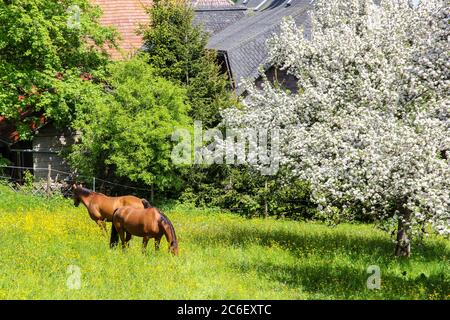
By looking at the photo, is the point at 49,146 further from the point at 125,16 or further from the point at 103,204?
the point at 103,204

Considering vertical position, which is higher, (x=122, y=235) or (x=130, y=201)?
(x=130, y=201)

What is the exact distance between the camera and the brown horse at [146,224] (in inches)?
574

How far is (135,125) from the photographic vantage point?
26.4 meters

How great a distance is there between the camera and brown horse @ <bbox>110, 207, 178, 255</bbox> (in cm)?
1459

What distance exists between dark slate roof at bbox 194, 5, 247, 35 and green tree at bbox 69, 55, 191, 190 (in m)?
18.6

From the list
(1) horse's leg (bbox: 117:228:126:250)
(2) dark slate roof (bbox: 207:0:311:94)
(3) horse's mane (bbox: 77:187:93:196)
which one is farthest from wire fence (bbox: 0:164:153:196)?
(1) horse's leg (bbox: 117:228:126:250)

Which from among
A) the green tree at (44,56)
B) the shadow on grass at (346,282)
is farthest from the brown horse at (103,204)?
the green tree at (44,56)

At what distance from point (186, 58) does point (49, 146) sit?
8.62 m

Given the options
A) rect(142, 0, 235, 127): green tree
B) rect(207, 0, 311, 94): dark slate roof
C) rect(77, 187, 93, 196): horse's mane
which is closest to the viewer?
rect(77, 187, 93, 196): horse's mane

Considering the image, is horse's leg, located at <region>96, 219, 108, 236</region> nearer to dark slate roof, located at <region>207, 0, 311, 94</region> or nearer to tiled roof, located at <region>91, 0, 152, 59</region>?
dark slate roof, located at <region>207, 0, 311, 94</region>

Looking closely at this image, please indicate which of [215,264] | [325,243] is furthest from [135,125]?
[215,264]

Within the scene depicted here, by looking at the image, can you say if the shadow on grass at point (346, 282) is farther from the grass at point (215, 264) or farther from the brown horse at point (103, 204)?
the brown horse at point (103, 204)
